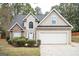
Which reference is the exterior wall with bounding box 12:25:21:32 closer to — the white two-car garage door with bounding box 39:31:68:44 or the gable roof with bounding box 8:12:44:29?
the gable roof with bounding box 8:12:44:29

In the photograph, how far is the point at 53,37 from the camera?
13.5ft

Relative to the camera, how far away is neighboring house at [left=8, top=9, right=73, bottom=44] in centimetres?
409

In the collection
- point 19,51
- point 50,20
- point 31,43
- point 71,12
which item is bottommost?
point 19,51

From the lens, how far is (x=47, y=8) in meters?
4.07

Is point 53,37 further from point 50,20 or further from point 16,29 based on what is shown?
point 16,29

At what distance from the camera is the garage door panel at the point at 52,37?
4102mm

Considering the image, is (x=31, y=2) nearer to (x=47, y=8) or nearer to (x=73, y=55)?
(x=47, y=8)

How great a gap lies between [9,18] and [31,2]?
360 millimetres

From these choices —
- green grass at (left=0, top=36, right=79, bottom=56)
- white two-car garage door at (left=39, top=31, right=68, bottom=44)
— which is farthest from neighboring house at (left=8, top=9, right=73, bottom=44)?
green grass at (left=0, top=36, right=79, bottom=56)

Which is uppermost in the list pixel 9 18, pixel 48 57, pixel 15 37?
pixel 9 18

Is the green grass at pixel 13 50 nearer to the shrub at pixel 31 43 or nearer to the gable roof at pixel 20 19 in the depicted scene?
the shrub at pixel 31 43

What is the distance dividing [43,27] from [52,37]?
0.18 metres

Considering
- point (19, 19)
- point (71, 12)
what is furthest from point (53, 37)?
point (19, 19)

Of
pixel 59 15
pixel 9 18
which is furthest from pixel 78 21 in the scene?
pixel 9 18
